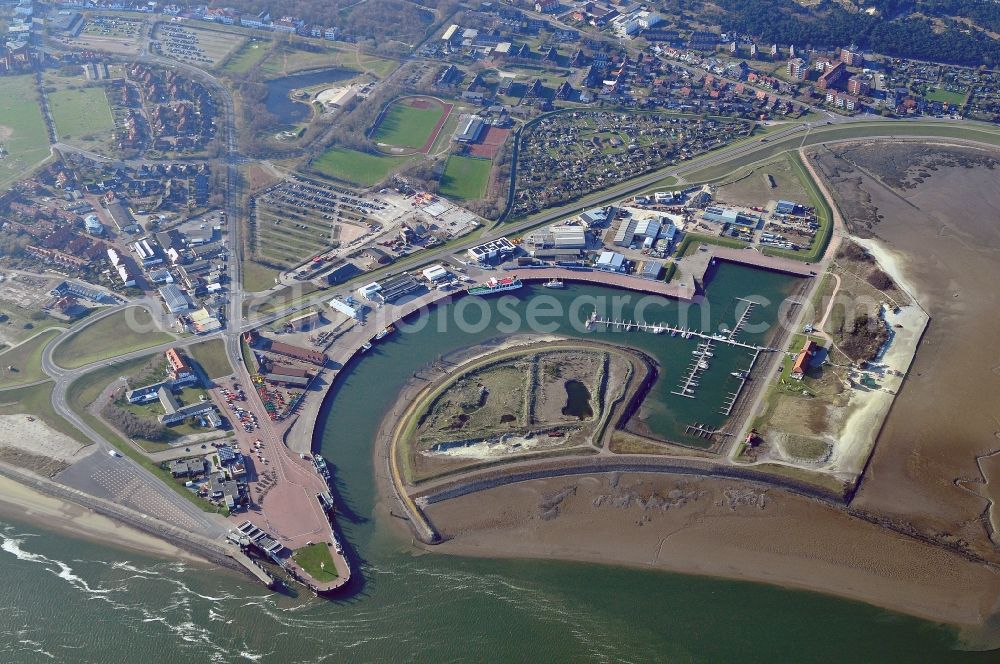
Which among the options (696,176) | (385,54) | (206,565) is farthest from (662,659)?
(385,54)

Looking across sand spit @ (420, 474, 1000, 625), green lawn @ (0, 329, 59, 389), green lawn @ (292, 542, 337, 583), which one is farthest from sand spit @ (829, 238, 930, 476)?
green lawn @ (0, 329, 59, 389)

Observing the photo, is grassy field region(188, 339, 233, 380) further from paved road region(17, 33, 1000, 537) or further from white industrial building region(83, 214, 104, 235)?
white industrial building region(83, 214, 104, 235)

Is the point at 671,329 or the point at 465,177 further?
the point at 465,177

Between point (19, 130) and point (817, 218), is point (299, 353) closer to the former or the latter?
point (817, 218)

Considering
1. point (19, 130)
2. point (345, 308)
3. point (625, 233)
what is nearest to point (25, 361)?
point (345, 308)

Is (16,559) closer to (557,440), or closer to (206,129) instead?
(557,440)

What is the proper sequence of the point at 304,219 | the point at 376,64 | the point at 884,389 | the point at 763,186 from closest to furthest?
1. the point at 884,389
2. the point at 304,219
3. the point at 763,186
4. the point at 376,64

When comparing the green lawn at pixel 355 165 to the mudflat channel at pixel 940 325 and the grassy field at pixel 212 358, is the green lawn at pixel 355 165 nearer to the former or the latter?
the grassy field at pixel 212 358
